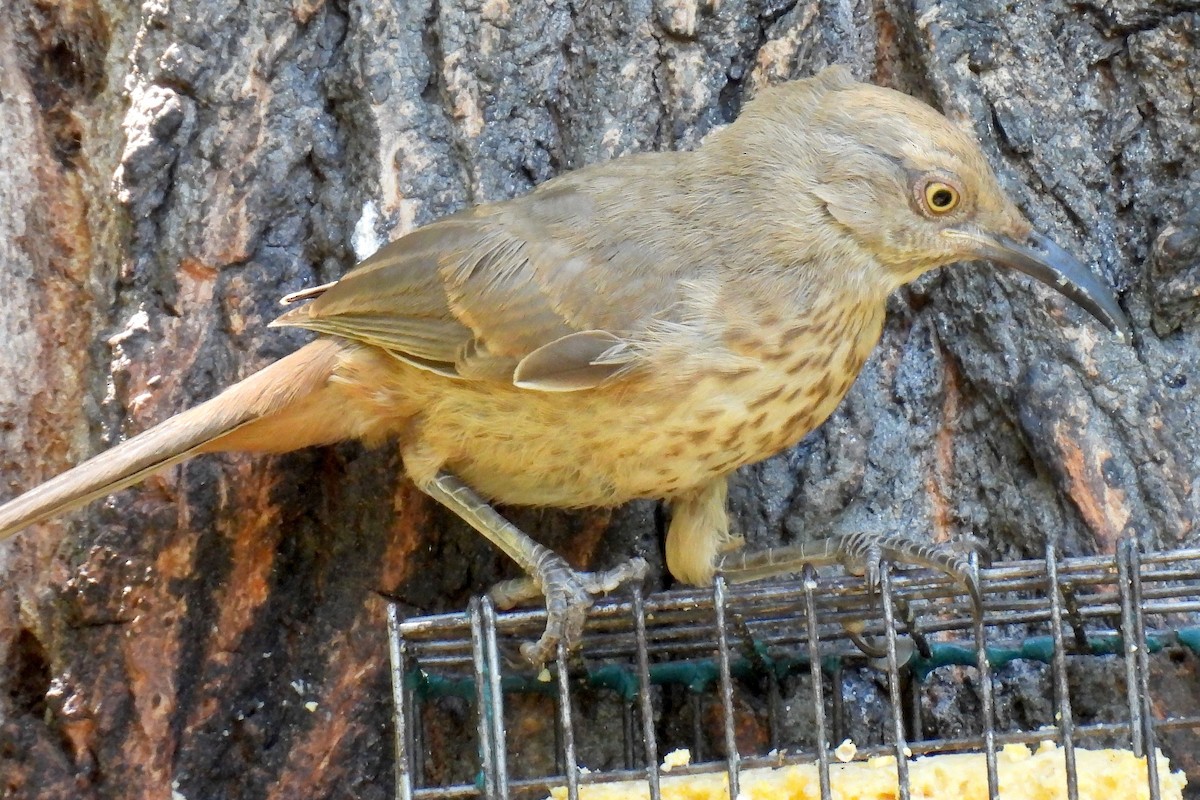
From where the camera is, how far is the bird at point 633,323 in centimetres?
313

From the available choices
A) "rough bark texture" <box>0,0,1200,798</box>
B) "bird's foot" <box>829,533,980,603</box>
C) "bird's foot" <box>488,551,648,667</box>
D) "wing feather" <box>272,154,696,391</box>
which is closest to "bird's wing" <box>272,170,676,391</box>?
"wing feather" <box>272,154,696,391</box>

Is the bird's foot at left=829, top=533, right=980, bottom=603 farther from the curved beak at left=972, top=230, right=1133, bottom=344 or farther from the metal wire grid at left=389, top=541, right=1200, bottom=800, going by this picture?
the curved beak at left=972, top=230, right=1133, bottom=344

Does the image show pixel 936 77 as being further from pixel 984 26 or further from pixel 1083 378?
pixel 1083 378

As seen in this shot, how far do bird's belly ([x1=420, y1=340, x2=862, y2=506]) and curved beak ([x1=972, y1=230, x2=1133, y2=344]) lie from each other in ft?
1.31

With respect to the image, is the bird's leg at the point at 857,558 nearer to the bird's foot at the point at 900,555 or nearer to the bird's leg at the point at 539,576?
the bird's foot at the point at 900,555

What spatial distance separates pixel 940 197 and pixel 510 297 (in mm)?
1002

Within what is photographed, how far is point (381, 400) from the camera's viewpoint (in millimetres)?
3451

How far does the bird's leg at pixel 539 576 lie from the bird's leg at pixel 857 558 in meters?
0.33

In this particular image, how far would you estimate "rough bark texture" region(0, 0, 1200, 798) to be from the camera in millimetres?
3492

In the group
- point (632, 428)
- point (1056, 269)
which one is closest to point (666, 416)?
point (632, 428)

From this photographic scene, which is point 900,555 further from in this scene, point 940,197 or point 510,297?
point 510,297

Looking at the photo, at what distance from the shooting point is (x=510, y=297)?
10.8 ft

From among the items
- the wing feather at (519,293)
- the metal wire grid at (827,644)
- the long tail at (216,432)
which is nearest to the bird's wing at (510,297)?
the wing feather at (519,293)

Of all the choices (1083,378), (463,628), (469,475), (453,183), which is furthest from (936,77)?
(463,628)
